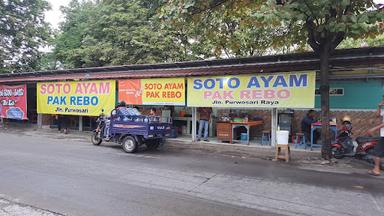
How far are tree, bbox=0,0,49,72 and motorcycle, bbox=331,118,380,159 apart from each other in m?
27.0

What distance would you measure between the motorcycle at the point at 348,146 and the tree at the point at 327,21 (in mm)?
549

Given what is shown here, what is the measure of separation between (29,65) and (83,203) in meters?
28.2

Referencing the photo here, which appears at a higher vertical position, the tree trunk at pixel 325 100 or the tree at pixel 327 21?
the tree at pixel 327 21

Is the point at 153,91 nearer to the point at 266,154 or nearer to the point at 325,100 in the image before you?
the point at 266,154

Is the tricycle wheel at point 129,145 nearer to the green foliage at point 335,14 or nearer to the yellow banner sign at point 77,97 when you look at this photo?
the yellow banner sign at point 77,97

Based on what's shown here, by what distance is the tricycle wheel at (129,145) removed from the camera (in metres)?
11.2

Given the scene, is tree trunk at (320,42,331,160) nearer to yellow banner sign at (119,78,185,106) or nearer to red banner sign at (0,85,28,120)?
yellow banner sign at (119,78,185,106)

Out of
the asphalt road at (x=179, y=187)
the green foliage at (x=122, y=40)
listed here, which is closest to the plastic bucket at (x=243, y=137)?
the asphalt road at (x=179, y=187)

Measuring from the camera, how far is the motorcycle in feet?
31.3

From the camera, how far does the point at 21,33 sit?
27.2 metres

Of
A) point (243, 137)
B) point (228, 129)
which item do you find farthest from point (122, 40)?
point (243, 137)

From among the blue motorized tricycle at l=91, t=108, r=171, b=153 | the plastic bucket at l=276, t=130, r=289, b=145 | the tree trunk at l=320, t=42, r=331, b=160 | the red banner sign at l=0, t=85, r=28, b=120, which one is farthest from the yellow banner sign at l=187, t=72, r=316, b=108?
the red banner sign at l=0, t=85, r=28, b=120

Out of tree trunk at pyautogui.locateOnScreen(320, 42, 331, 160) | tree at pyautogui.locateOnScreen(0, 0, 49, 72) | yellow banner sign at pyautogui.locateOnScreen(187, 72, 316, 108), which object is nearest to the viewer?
tree trunk at pyautogui.locateOnScreen(320, 42, 331, 160)

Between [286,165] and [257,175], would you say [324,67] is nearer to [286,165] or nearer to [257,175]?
[286,165]
